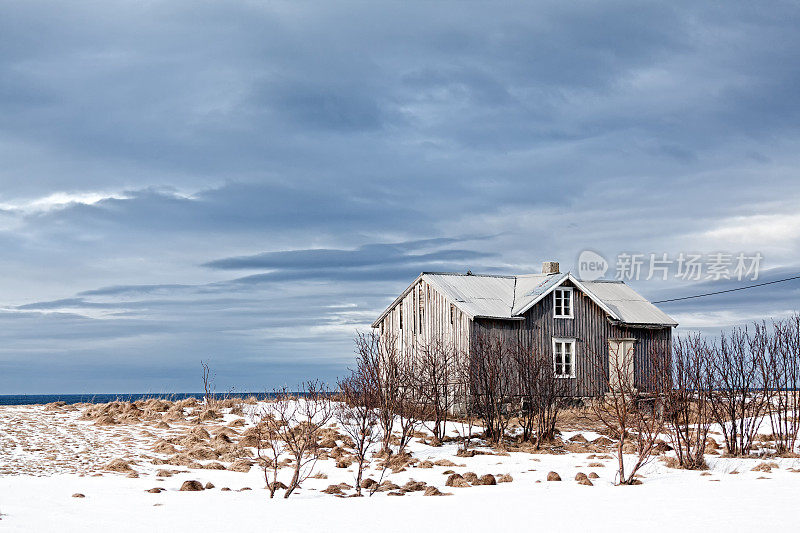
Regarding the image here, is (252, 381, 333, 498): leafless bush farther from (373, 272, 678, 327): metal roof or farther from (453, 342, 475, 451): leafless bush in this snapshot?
(373, 272, 678, 327): metal roof

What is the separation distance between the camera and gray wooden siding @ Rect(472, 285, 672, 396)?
31.6 meters

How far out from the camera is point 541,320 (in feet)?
106

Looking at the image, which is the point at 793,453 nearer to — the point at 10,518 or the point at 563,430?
the point at 563,430

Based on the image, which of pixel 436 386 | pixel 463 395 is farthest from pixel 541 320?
pixel 436 386

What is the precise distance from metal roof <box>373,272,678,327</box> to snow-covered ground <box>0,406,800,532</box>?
11.8m

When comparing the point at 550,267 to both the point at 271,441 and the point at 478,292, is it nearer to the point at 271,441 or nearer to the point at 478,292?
the point at 478,292

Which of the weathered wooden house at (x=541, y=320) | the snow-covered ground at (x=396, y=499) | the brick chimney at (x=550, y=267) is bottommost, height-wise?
the snow-covered ground at (x=396, y=499)

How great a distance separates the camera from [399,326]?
35.1 metres

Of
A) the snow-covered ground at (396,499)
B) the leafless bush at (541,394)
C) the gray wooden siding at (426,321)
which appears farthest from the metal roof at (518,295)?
the snow-covered ground at (396,499)

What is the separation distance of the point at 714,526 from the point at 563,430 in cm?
1601

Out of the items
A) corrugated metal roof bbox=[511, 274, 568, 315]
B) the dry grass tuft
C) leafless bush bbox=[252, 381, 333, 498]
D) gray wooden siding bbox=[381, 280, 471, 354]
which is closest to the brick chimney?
corrugated metal roof bbox=[511, 274, 568, 315]

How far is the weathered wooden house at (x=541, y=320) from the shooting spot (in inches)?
1239

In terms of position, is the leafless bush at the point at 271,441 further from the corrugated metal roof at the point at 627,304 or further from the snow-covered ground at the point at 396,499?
the corrugated metal roof at the point at 627,304

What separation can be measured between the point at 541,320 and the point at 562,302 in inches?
55.0
